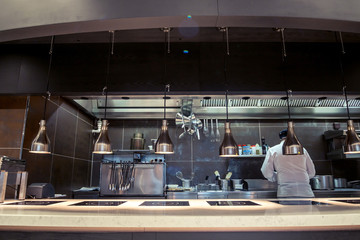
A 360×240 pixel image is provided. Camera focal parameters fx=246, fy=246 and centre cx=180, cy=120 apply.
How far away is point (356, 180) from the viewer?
4.95 meters

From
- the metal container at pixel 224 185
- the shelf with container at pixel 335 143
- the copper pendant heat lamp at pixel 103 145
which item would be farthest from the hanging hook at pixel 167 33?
the shelf with container at pixel 335 143

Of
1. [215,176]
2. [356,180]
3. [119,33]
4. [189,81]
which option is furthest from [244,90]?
[356,180]

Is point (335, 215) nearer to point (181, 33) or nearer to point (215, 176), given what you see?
point (181, 33)

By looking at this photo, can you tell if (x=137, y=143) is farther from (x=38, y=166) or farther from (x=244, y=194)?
(x=244, y=194)

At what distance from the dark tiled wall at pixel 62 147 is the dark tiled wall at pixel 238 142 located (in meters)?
0.55

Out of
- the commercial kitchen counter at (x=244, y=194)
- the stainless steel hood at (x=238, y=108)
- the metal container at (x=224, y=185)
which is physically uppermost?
the stainless steel hood at (x=238, y=108)

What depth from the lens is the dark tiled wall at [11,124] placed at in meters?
3.15

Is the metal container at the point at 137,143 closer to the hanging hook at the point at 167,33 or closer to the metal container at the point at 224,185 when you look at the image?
the metal container at the point at 224,185

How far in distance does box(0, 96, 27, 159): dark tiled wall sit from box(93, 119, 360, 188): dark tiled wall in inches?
87.1

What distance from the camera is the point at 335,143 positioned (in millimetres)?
4996

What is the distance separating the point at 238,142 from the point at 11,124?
4058mm

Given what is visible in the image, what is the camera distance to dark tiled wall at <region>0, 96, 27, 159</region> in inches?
124

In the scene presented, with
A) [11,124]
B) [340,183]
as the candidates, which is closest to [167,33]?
[11,124]

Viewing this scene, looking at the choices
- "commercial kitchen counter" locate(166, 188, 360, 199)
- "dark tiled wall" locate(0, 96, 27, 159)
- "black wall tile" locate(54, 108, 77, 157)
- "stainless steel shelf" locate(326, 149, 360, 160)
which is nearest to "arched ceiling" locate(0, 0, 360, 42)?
"dark tiled wall" locate(0, 96, 27, 159)
